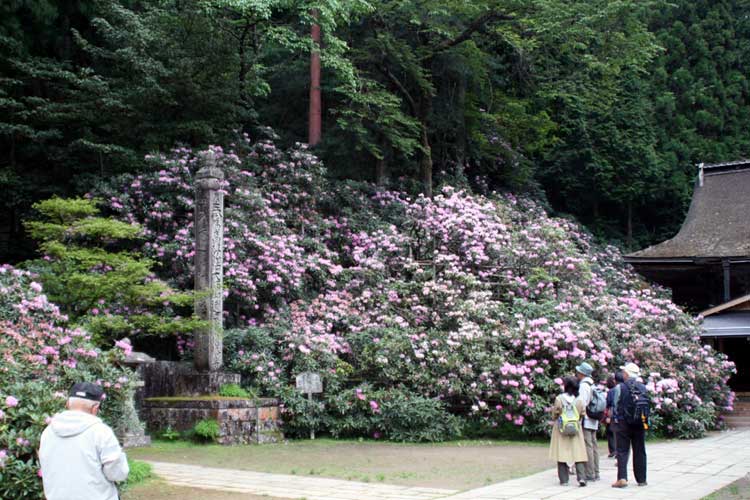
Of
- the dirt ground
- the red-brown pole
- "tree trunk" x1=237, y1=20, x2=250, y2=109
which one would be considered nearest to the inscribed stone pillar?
the dirt ground

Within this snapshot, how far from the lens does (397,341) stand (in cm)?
1520

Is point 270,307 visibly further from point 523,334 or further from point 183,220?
point 523,334

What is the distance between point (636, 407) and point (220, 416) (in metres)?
6.93

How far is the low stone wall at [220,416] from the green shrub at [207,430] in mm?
85

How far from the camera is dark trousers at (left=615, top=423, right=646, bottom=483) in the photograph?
29.0 ft

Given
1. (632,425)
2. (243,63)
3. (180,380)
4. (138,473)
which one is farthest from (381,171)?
(138,473)

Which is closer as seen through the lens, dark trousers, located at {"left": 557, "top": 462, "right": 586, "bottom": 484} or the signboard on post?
A: dark trousers, located at {"left": 557, "top": 462, "right": 586, "bottom": 484}

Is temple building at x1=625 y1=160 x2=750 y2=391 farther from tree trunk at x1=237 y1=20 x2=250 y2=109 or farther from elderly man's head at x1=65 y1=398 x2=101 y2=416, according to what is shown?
elderly man's head at x1=65 y1=398 x2=101 y2=416

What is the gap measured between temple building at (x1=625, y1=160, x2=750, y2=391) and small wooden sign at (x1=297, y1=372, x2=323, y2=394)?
10.0 metres

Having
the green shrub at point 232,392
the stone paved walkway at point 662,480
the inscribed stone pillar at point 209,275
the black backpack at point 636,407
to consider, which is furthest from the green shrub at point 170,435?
the black backpack at point 636,407

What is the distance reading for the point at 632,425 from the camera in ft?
29.0

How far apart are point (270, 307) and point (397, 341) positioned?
3370mm

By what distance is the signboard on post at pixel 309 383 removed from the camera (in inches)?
555

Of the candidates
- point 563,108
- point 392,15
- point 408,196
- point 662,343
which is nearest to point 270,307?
point 408,196
